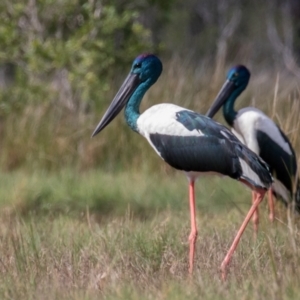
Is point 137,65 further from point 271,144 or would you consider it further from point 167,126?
point 271,144

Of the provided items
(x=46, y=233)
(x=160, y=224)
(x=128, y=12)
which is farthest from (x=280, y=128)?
(x=128, y=12)

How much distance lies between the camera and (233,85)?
8320 mm

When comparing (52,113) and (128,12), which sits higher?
(128,12)

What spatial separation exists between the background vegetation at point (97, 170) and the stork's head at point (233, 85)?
0.18 m

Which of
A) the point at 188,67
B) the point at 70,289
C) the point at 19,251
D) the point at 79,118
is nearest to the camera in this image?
the point at 70,289

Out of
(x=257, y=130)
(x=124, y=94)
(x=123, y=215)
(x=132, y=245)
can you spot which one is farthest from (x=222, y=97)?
(x=132, y=245)

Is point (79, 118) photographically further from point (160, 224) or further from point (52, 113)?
point (160, 224)

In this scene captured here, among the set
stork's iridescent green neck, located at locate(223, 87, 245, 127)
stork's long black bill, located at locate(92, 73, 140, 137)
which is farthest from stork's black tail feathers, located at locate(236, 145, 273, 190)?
stork's iridescent green neck, located at locate(223, 87, 245, 127)

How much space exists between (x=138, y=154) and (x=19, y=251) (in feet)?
15.5

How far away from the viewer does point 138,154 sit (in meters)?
10.2

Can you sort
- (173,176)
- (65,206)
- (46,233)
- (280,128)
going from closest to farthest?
(46,233) → (280,128) → (65,206) → (173,176)

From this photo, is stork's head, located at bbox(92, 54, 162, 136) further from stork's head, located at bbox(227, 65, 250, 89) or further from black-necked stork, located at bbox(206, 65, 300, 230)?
stork's head, located at bbox(227, 65, 250, 89)

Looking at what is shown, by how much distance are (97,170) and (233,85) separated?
2203 millimetres

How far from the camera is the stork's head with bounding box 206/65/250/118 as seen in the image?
825 centimetres
